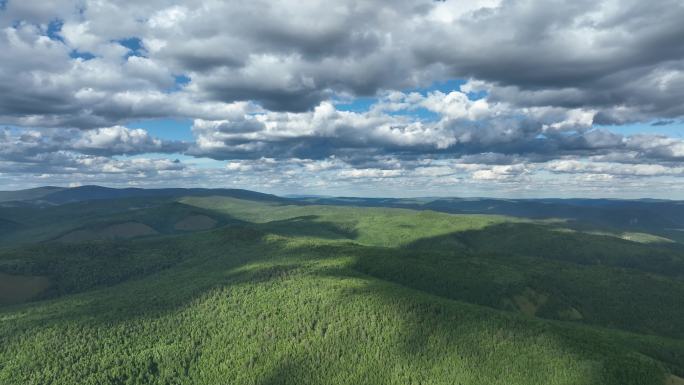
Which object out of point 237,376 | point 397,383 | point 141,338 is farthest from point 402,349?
point 141,338

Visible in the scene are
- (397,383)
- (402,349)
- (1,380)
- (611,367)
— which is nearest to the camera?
(611,367)

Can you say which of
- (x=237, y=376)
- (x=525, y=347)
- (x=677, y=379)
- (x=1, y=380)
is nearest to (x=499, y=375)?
(x=525, y=347)

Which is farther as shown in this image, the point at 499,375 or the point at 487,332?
the point at 487,332

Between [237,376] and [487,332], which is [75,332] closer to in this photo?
[237,376]

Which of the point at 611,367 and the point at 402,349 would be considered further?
the point at 402,349

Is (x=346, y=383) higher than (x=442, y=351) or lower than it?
lower

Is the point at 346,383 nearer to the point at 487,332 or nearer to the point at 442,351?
the point at 442,351

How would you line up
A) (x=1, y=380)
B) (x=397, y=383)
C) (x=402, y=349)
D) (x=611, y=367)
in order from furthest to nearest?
(x=402, y=349), (x=397, y=383), (x=1, y=380), (x=611, y=367)

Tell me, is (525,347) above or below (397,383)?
above
